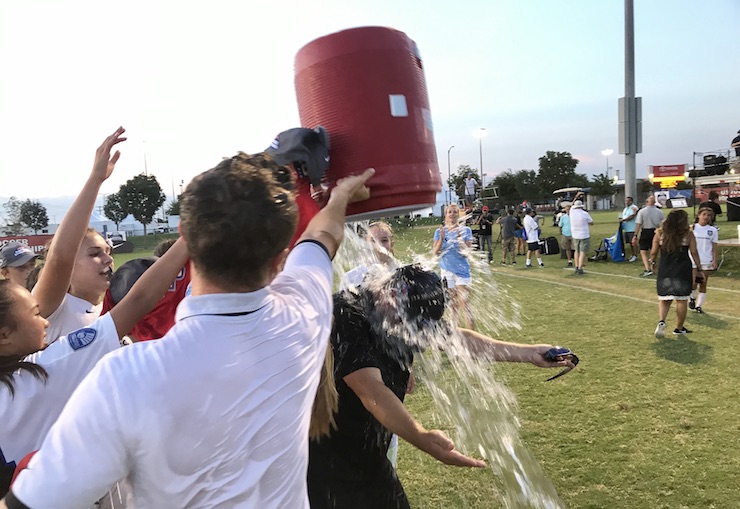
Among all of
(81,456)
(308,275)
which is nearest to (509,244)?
(308,275)

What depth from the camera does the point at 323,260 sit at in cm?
138

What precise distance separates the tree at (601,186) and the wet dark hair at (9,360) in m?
76.4

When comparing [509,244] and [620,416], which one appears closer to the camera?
[620,416]

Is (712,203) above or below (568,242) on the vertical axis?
above

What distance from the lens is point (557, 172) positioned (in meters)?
71.8

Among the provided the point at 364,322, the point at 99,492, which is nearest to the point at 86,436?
the point at 99,492

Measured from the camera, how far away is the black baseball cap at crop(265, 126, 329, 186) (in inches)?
59.4

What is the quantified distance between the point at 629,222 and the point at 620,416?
11706mm

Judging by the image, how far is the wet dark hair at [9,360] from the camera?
1469 mm

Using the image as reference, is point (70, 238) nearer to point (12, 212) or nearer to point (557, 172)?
point (12, 212)

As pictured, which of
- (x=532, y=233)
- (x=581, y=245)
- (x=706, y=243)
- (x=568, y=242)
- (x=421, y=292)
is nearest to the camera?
(x=421, y=292)

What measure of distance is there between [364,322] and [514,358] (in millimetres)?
872

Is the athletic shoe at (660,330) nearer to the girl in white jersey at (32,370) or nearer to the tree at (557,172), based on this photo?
the girl in white jersey at (32,370)

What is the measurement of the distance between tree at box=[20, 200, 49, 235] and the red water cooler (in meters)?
69.2
